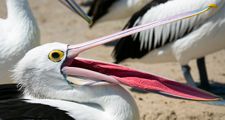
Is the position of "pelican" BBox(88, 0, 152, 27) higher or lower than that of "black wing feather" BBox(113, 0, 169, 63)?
higher

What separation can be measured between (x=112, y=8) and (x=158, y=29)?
1632 millimetres

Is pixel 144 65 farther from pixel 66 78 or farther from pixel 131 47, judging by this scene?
pixel 66 78

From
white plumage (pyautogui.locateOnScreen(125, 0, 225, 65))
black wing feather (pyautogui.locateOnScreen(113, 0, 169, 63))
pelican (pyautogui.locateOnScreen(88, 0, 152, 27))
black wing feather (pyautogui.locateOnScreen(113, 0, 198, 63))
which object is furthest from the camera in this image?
pelican (pyautogui.locateOnScreen(88, 0, 152, 27))

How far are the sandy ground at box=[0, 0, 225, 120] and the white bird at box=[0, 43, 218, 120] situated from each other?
1.51m

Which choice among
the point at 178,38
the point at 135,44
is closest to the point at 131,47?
the point at 135,44

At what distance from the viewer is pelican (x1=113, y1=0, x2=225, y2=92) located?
562cm

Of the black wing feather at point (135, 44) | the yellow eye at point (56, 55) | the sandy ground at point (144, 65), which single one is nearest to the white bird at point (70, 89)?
the yellow eye at point (56, 55)

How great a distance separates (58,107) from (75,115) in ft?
0.39

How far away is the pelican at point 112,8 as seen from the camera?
749cm

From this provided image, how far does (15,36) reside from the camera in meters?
4.50

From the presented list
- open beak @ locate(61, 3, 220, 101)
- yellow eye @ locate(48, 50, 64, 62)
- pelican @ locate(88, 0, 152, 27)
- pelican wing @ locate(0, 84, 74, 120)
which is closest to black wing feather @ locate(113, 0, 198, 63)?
pelican @ locate(88, 0, 152, 27)

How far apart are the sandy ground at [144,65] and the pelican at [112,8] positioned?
0.50 meters

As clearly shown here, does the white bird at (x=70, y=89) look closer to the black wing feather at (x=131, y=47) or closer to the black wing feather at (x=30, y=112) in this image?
the black wing feather at (x=30, y=112)

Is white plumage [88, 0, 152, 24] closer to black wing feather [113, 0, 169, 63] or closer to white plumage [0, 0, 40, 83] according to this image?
black wing feather [113, 0, 169, 63]
